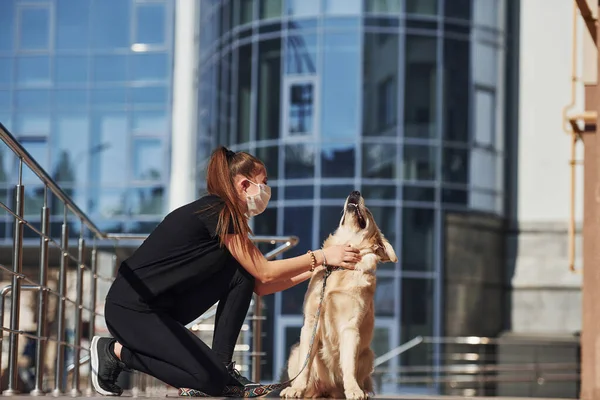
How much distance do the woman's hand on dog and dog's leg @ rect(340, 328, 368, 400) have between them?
39cm

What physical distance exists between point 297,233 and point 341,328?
15.8 m

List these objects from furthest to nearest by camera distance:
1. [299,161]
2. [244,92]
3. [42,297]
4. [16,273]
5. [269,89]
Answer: [244,92] < [269,89] < [299,161] < [42,297] < [16,273]

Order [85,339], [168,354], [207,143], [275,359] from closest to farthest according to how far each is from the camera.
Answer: [168,354] → [275,359] → [85,339] → [207,143]

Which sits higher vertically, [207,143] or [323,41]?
[323,41]

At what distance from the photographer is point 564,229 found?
23453 millimetres

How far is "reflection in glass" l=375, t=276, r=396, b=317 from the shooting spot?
2134 centimetres

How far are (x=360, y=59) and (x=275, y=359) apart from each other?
→ 6011 millimetres

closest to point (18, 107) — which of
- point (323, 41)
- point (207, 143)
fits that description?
point (207, 143)

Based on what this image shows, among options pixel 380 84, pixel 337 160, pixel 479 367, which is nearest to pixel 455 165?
pixel 380 84

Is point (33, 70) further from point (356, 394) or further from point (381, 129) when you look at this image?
point (356, 394)

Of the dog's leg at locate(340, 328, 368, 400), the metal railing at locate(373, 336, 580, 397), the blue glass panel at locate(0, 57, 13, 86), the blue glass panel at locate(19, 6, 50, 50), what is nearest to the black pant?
the dog's leg at locate(340, 328, 368, 400)

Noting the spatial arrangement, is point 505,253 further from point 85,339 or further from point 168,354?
point 168,354

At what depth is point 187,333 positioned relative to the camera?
5.37m

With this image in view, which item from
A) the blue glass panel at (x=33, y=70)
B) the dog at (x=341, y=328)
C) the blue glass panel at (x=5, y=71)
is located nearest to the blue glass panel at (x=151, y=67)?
the blue glass panel at (x=33, y=70)
